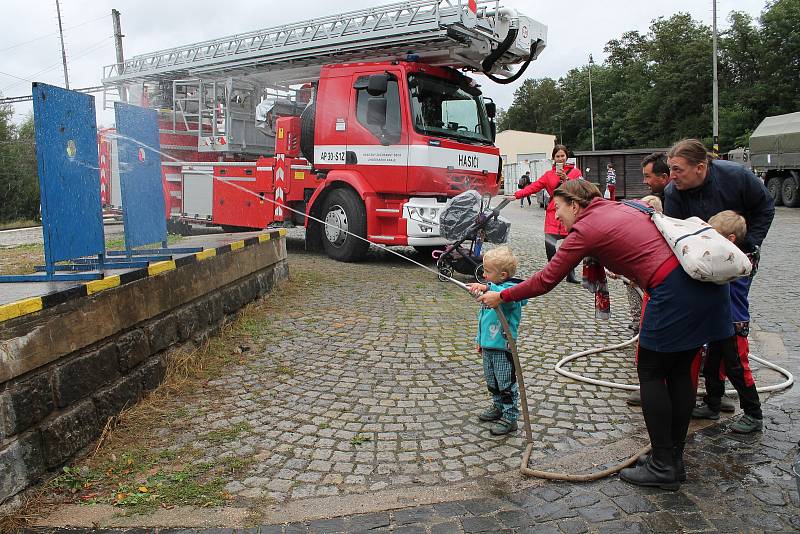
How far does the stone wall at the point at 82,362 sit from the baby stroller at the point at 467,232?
411 centimetres

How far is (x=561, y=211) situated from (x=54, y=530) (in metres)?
2.96

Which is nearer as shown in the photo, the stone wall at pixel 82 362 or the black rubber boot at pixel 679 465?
the stone wall at pixel 82 362

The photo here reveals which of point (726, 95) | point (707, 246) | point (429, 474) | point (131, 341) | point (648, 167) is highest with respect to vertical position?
point (726, 95)

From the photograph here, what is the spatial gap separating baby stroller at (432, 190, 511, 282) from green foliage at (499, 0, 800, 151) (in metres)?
43.2

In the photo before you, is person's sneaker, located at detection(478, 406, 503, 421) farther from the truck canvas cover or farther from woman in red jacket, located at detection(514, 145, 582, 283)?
the truck canvas cover

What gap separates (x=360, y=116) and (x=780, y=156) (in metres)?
18.5

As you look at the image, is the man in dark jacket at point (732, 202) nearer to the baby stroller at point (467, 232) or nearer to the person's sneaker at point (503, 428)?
the person's sneaker at point (503, 428)

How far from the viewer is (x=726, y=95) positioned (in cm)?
5119

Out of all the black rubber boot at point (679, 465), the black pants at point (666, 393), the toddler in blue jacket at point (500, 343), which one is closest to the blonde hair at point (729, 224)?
the black pants at point (666, 393)

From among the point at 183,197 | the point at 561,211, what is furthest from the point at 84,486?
the point at 183,197

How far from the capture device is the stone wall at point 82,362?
122 inches

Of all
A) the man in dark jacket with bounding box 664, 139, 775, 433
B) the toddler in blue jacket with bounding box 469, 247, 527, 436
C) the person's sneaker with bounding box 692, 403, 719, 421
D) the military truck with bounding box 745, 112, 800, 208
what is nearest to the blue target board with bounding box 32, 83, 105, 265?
the toddler in blue jacket with bounding box 469, 247, 527, 436

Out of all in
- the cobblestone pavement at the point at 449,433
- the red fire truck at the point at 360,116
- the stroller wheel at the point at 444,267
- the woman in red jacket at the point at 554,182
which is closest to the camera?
the cobblestone pavement at the point at 449,433

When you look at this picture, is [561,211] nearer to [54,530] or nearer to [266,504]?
[266,504]
